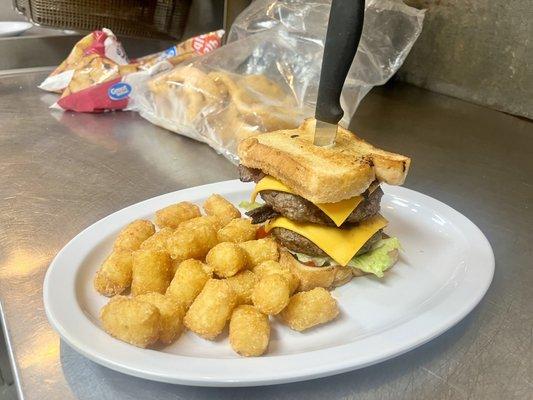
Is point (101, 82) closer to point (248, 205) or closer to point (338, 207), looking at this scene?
point (248, 205)

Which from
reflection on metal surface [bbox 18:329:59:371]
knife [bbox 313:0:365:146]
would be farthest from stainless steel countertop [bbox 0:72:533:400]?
knife [bbox 313:0:365:146]

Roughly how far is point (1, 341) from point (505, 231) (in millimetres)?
1155

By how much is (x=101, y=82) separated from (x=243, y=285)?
1261mm

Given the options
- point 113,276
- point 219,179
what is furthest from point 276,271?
point 219,179

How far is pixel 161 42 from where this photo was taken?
273 centimetres

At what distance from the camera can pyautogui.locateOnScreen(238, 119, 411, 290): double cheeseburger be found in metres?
1.03

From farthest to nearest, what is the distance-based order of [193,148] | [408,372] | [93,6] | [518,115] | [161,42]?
[161,42], [93,6], [518,115], [193,148], [408,372]

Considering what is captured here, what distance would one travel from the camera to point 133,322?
821 mm

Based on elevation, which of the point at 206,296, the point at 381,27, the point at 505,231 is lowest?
the point at 505,231

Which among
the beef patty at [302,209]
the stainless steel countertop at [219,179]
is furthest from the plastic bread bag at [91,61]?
the beef patty at [302,209]

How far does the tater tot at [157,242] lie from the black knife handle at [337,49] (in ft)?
1.24

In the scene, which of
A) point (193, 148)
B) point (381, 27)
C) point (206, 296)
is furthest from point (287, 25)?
point (206, 296)

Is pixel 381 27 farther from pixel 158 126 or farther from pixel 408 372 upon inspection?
pixel 408 372

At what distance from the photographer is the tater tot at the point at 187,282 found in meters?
0.97
